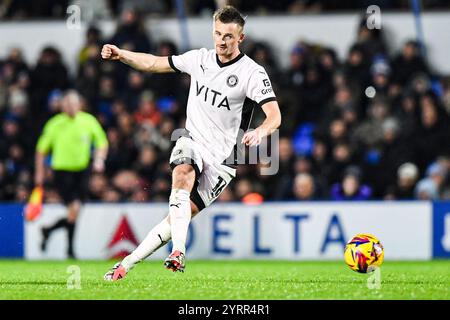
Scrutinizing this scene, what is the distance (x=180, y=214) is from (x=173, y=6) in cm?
1103

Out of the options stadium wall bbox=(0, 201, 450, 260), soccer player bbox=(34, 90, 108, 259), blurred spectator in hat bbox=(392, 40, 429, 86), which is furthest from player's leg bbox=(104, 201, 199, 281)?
blurred spectator in hat bbox=(392, 40, 429, 86)

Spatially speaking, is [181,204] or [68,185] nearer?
[181,204]

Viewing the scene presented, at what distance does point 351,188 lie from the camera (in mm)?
14953

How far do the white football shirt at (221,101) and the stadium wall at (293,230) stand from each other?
555 centimetres

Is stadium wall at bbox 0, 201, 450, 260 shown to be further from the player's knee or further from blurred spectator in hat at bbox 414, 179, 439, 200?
the player's knee

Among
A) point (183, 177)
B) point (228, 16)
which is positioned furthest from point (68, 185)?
point (228, 16)

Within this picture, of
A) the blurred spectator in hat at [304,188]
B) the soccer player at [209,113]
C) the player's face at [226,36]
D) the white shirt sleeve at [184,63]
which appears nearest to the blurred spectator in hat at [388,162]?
the blurred spectator in hat at [304,188]

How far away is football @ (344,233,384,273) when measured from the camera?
957 cm

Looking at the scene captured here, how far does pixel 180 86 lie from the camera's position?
17.6m

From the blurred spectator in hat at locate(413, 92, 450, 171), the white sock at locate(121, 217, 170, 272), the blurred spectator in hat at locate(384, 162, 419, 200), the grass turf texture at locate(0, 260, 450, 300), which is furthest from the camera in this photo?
the blurred spectator in hat at locate(413, 92, 450, 171)

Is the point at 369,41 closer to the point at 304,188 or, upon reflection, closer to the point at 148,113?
the point at 304,188

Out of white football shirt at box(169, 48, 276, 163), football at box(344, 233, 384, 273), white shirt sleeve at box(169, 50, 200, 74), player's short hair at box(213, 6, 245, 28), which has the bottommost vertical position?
football at box(344, 233, 384, 273)

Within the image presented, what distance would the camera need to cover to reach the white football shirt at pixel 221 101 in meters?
9.20
